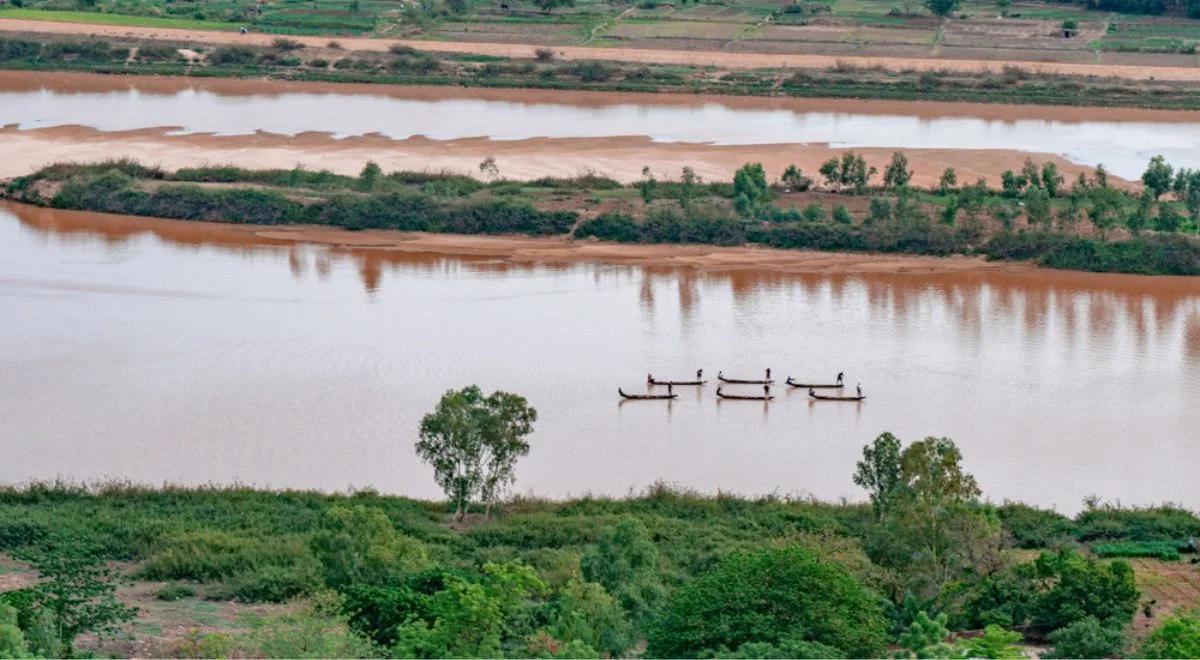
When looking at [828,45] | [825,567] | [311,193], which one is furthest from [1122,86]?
[825,567]

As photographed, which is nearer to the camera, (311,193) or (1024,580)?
(1024,580)

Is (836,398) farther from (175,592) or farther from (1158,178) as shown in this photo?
(1158,178)

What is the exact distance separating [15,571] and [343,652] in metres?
4.33

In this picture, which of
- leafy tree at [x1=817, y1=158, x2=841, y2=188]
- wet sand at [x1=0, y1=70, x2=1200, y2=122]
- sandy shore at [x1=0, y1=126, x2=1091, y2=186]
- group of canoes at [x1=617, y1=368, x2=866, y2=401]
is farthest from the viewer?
Result: wet sand at [x1=0, y1=70, x2=1200, y2=122]

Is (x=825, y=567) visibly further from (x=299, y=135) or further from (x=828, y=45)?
(x=828, y=45)

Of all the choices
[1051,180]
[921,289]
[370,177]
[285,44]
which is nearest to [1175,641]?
[921,289]

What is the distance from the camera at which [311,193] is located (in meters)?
29.3

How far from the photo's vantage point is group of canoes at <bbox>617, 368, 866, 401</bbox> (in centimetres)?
1967

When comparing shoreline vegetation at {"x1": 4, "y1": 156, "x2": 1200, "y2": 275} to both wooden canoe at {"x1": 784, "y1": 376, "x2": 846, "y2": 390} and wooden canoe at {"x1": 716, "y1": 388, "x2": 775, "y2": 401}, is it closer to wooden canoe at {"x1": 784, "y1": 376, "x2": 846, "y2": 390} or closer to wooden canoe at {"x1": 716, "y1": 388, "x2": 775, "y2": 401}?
wooden canoe at {"x1": 784, "y1": 376, "x2": 846, "y2": 390}

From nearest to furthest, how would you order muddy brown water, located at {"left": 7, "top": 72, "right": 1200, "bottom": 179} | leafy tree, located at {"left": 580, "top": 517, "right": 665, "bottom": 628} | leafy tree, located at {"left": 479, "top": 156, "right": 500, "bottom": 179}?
leafy tree, located at {"left": 580, "top": 517, "right": 665, "bottom": 628} < leafy tree, located at {"left": 479, "top": 156, "right": 500, "bottom": 179} < muddy brown water, located at {"left": 7, "top": 72, "right": 1200, "bottom": 179}

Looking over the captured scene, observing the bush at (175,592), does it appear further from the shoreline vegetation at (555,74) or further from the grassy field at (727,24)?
the grassy field at (727,24)

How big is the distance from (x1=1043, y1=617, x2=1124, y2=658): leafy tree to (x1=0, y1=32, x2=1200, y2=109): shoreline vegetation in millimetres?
28446

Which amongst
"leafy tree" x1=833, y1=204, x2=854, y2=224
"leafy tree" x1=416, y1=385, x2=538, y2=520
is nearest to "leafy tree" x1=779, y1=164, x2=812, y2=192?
"leafy tree" x1=833, y1=204, x2=854, y2=224

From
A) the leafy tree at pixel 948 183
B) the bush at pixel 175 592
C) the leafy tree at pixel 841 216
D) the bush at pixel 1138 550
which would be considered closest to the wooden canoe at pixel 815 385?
the bush at pixel 1138 550
